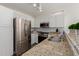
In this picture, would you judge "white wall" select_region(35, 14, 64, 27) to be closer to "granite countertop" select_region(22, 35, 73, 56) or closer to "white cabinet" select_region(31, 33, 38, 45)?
"white cabinet" select_region(31, 33, 38, 45)

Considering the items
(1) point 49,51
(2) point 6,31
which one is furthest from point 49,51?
(2) point 6,31

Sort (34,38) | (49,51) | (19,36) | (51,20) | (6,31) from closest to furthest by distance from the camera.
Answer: (49,51)
(6,31)
(19,36)
(34,38)
(51,20)

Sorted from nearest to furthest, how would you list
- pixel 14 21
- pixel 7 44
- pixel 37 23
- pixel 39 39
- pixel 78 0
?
pixel 78 0, pixel 7 44, pixel 14 21, pixel 39 39, pixel 37 23

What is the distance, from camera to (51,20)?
18.6 feet

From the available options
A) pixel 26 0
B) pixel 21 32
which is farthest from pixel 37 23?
pixel 26 0

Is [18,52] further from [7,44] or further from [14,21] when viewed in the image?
[14,21]

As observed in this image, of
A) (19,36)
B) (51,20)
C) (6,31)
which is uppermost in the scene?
(51,20)

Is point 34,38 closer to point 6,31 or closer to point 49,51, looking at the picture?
point 6,31

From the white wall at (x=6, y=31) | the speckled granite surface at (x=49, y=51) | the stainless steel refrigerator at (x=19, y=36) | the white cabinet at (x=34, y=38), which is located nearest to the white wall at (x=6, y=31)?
the white wall at (x=6, y=31)

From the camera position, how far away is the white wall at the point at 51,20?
5426 mm

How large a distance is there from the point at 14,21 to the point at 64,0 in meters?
2.99

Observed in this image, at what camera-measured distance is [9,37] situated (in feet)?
10.9

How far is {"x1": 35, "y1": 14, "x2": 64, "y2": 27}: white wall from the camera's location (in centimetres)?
543

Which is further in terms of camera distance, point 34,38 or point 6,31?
point 34,38
